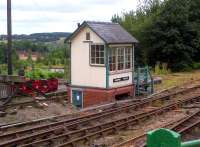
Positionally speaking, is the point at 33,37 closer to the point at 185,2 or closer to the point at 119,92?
the point at 185,2

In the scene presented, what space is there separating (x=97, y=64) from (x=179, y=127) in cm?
796

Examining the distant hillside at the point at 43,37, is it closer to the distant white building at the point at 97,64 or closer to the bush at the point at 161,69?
the bush at the point at 161,69

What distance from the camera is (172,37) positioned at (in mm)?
35844

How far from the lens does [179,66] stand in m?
36.3

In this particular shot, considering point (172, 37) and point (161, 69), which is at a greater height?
point (172, 37)

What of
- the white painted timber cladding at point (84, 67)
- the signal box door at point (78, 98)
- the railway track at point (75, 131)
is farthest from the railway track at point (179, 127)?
the signal box door at point (78, 98)

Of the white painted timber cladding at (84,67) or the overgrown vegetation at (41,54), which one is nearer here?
the white painted timber cladding at (84,67)

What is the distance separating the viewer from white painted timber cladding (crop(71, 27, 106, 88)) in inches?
830

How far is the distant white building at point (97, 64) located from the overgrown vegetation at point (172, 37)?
14.0 meters

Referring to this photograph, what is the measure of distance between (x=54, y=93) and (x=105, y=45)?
4.03 m

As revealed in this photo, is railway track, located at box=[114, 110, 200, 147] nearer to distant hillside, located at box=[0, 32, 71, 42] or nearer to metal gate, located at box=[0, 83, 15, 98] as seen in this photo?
metal gate, located at box=[0, 83, 15, 98]

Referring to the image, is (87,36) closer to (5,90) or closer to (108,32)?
(108,32)

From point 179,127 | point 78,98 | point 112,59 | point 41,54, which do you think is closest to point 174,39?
point 41,54

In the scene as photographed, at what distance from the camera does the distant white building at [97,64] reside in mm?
20891
